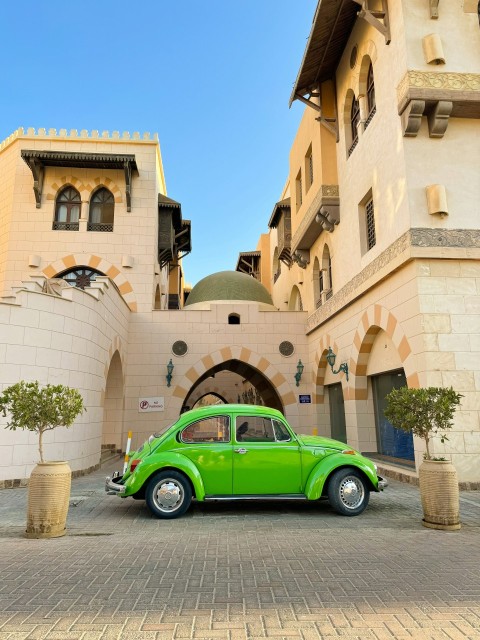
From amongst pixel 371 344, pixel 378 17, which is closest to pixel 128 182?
pixel 378 17

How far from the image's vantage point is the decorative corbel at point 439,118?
9.00m

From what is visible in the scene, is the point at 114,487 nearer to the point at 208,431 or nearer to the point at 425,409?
the point at 208,431

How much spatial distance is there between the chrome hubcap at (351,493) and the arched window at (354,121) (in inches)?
385

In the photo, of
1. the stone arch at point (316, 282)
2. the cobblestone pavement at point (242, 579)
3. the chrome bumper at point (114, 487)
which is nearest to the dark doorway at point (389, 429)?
the cobblestone pavement at point (242, 579)

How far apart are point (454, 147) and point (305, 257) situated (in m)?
8.65

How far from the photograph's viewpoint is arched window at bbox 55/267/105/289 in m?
17.6

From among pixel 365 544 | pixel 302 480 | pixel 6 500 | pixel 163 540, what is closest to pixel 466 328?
pixel 302 480

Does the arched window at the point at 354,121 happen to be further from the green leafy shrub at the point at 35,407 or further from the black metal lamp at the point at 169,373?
the green leafy shrub at the point at 35,407

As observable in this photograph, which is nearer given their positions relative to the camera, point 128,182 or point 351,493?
point 351,493

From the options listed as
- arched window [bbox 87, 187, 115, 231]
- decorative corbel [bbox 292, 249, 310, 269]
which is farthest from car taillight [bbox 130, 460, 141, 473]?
arched window [bbox 87, 187, 115, 231]

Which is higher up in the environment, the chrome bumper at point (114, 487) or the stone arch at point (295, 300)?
the stone arch at point (295, 300)

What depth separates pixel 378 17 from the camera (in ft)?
34.0

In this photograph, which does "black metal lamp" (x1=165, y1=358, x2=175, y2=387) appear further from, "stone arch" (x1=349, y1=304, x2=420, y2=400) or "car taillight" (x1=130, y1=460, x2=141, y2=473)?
"car taillight" (x1=130, y1=460, x2=141, y2=473)

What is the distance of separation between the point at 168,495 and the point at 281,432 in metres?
1.99
